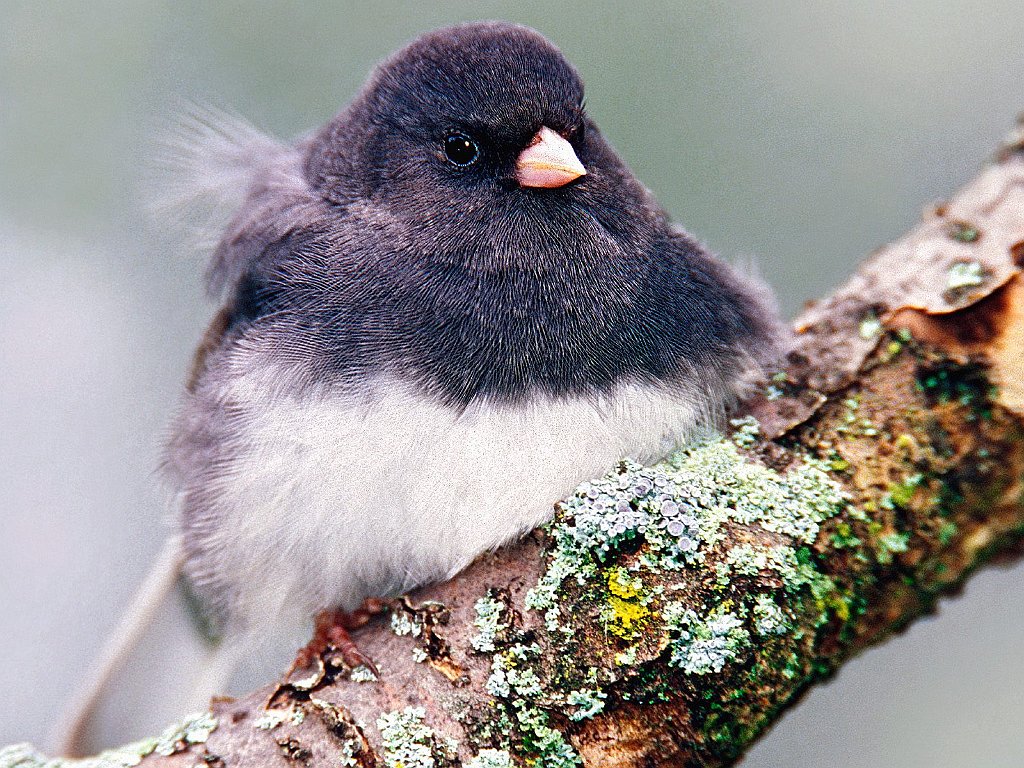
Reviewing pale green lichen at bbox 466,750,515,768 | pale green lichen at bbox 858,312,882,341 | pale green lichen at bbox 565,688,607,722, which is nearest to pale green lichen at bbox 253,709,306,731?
pale green lichen at bbox 466,750,515,768

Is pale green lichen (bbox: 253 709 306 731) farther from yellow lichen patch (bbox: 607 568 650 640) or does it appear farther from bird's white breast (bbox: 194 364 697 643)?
yellow lichen patch (bbox: 607 568 650 640)

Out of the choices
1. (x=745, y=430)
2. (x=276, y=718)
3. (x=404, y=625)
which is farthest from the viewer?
(x=745, y=430)

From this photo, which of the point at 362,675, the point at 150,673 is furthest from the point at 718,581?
the point at 150,673

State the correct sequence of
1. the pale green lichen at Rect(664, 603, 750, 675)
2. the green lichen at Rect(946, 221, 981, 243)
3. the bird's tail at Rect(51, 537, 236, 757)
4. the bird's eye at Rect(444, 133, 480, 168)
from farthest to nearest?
the bird's tail at Rect(51, 537, 236, 757), the green lichen at Rect(946, 221, 981, 243), the bird's eye at Rect(444, 133, 480, 168), the pale green lichen at Rect(664, 603, 750, 675)

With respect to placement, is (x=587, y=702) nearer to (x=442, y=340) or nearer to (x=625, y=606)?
(x=625, y=606)

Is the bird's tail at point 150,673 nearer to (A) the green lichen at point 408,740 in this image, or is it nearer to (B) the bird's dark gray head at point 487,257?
(B) the bird's dark gray head at point 487,257

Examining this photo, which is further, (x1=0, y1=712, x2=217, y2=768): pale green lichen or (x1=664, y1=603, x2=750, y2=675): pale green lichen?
(x1=0, y1=712, x2=217, y2=768): pale green lichen
